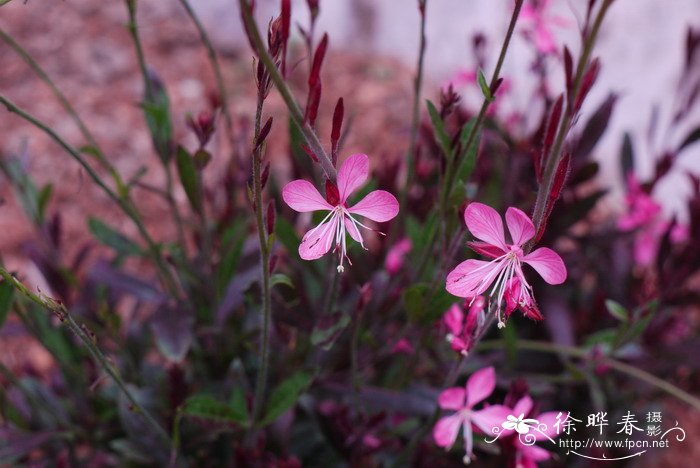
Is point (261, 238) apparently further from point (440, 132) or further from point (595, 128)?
point (595, 128)

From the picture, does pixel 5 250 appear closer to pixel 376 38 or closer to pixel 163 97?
pixel 163 97

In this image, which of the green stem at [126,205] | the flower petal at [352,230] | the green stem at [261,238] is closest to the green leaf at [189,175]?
the green stem at [126,205]

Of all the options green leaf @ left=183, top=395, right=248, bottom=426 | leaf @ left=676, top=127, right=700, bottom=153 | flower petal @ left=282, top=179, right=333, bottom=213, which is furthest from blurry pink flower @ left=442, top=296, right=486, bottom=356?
leaf @ left=676, top=127, right=700, bottom=153

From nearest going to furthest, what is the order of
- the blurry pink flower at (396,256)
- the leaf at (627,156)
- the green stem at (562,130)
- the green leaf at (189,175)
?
the green stem at (562,130)
the green leaf at (189,175)
the blurry pink flower at (396,256)
the leaf at (627,156)

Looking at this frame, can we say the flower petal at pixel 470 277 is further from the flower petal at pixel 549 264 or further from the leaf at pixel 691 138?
the leaf at pixel 691 138

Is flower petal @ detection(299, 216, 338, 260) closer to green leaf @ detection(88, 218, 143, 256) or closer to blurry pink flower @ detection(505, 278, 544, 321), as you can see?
blurry pink flower @ detection(505, 278, 544, 321)

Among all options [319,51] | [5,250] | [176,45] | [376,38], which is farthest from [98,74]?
[319,51]

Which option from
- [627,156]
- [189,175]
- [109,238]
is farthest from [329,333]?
[627,156]
